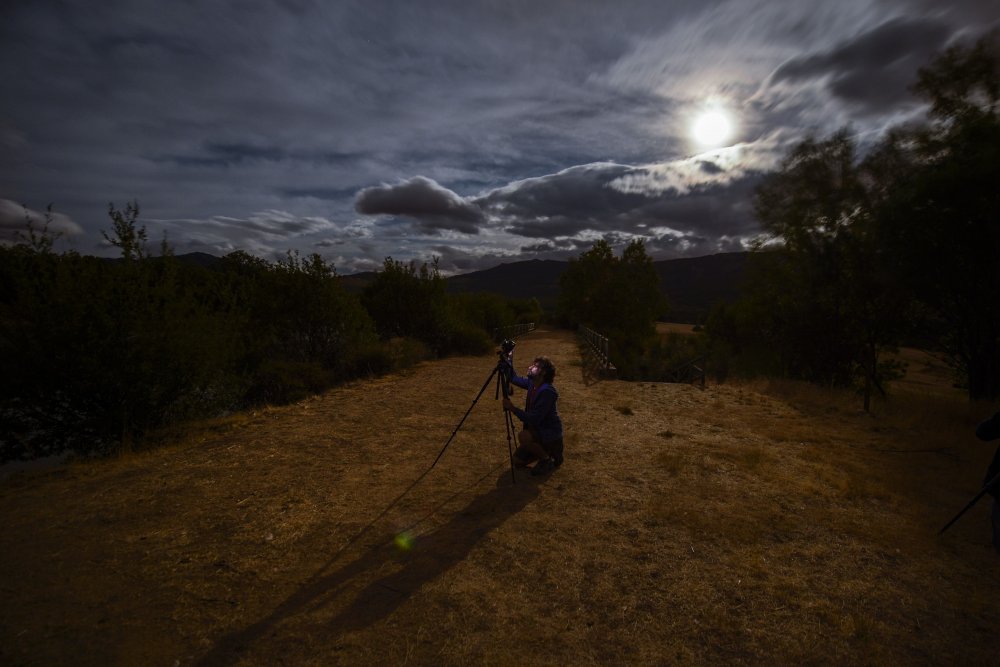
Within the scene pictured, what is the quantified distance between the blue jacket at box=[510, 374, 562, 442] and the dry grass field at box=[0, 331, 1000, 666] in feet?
2.24

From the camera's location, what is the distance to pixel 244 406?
10.5m

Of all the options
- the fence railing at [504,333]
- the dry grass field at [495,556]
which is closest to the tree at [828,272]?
the dry grass field at [495,556]

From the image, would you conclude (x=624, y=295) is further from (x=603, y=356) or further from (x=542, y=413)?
(x=542, y=413)

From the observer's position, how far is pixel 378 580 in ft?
12.8

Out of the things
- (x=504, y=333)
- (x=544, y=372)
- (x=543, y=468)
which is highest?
(x=544, y=372)

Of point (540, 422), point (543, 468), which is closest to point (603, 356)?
point (543, 468)

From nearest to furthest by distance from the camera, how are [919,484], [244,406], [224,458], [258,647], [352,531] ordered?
[258,647] < [352,531] < [919,484] < [224,458] < [244,406]

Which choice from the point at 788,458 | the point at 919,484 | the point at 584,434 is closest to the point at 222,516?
the point at 584,434

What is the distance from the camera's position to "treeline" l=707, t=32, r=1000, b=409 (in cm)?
945

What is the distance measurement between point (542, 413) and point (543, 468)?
962 millimetres

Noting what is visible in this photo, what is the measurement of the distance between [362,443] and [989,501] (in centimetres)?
962

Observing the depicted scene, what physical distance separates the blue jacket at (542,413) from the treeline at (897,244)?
399 inches

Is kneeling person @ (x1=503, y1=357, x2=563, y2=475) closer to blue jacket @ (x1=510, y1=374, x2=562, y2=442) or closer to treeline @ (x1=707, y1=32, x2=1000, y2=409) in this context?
blue jacket @ (x1=510, y1=374, x2=562, y2=442)

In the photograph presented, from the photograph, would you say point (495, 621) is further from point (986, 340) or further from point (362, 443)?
point (986, 340)
